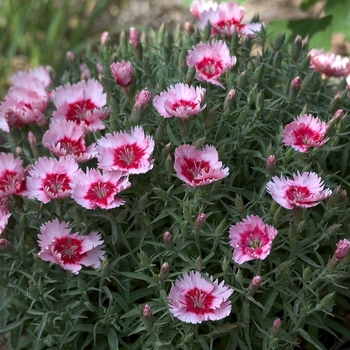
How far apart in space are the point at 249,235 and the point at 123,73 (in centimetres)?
61

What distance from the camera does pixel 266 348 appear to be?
5.21ft

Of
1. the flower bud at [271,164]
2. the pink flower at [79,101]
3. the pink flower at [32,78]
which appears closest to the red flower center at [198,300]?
the flower bud at [271,164]

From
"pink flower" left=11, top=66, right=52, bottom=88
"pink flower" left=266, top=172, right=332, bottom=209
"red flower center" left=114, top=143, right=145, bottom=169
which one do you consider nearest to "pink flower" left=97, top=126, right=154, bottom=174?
"red flower center" left=114, top=143, right=145, bottom=169

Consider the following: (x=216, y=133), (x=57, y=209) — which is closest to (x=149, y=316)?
(x=57, y=209)

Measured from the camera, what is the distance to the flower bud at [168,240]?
1612 millimetres

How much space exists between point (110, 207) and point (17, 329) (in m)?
0.55

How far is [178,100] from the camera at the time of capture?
1.76 meters

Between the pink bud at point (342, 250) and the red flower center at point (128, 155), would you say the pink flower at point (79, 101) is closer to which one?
the red flower center at point (128, 155)

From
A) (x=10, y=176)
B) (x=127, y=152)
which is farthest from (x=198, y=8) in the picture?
(x=10, y=176)

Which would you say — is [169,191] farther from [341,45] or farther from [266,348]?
[341,45]

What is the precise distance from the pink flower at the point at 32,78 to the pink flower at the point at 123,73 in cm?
47

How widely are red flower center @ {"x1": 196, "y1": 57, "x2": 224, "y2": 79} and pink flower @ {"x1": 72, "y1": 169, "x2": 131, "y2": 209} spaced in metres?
0.48

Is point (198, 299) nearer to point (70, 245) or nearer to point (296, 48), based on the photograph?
point (70, 245)

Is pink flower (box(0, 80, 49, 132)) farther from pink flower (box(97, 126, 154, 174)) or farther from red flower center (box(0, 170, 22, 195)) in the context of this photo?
pink flower (box(97, 126, 154, 174))
